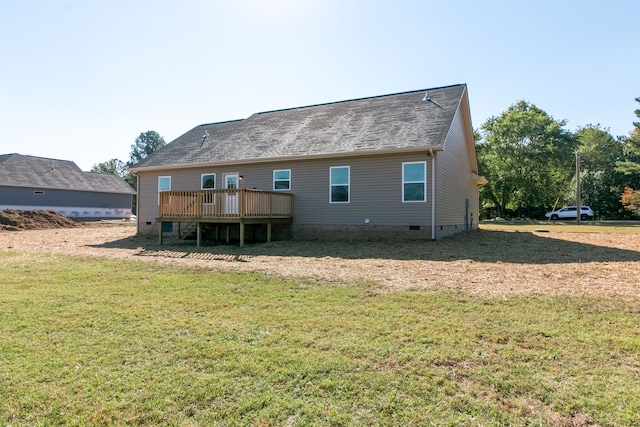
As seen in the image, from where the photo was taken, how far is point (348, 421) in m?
2.33

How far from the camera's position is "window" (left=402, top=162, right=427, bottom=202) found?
12438mm

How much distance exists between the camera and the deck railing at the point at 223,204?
12328 millimetres

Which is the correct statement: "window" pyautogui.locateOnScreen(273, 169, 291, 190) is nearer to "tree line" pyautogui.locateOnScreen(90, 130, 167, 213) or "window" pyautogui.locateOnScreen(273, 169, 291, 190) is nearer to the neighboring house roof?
the neighboring house roof

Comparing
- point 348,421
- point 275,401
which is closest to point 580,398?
point 348,421

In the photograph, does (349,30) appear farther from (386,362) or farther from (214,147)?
(386,362)

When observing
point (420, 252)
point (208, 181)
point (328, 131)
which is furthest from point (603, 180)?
point (208, 181)

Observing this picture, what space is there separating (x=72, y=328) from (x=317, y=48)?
1088 centimetres

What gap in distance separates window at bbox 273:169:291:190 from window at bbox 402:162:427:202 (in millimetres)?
4510

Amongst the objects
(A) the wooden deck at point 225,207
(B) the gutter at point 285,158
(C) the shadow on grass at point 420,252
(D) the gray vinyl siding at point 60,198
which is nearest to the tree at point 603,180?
(C) the shadow on grass at point 420,252

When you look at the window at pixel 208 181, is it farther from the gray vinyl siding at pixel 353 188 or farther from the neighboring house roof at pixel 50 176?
the neighboring house roof at pixel 50 176

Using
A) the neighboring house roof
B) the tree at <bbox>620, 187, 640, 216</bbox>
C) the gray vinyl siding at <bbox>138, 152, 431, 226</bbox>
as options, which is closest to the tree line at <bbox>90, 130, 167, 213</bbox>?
the neighboring house roof

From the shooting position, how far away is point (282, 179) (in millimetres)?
14664

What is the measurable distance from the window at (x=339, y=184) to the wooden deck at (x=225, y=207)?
5.99 feet

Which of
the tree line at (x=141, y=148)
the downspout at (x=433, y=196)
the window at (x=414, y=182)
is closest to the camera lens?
the downspout at (x=433, y=196)
